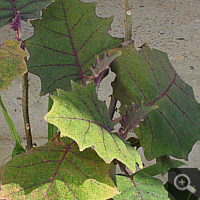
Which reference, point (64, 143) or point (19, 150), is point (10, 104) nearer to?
point (19, 150)

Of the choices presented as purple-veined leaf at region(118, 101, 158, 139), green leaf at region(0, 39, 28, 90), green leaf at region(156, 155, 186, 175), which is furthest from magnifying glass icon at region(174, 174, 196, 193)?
green leaf at region(0, 39, 28, 90)

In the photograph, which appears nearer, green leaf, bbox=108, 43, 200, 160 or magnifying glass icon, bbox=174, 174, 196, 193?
green leaf, bbox=108, 43, 200, 160

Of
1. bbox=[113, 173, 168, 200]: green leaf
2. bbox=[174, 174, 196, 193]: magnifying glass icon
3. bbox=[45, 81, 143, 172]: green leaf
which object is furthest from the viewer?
bbox=[174, 174, 196, 193]: magnifying glass icon

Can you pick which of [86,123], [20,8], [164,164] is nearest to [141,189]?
[164,164]

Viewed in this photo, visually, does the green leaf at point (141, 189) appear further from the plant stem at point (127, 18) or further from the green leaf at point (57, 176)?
the plant stem at point (127, 18)

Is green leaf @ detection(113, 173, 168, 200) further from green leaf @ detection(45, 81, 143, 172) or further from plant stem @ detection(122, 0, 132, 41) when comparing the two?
plant stem @ detection(122, 0, 132, 41)

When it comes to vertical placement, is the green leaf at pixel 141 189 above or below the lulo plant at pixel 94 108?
below

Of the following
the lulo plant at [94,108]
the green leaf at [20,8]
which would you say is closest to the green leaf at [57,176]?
the lulo plant at [94,108]

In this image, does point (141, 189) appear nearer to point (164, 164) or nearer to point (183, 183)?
point (164, 164)
